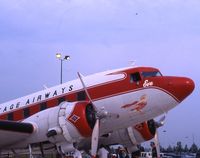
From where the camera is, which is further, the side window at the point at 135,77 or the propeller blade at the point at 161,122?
the propeller blade at the point at 161,122

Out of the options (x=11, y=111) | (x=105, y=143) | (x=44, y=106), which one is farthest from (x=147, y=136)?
(x=11, y=111)

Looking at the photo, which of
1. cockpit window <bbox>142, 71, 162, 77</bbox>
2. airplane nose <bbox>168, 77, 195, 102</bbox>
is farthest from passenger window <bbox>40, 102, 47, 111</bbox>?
airplane nose <bbox>168, 77, 195, 102</bbox>

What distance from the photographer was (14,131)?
1625 centimetres

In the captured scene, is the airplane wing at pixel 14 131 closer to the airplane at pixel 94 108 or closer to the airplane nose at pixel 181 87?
the airplane at pixel 94 108

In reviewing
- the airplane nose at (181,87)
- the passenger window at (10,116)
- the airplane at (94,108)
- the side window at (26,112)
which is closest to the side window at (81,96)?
the airplane at (94,108)

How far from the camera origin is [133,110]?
52.9 ft

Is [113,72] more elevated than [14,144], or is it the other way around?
[113,72]

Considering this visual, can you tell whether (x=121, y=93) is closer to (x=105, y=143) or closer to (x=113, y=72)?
(x=113, y=72)

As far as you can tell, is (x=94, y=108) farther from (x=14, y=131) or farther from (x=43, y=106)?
(x=14, y=131)

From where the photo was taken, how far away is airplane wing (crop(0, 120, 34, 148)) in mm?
15984

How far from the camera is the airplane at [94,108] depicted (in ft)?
50.8

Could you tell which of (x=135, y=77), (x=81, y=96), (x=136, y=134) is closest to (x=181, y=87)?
(x=135, y=77)

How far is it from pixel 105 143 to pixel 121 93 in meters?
4.71

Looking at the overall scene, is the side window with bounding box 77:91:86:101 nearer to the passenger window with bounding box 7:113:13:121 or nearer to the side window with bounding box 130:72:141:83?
the side window with bounding box 130:72:141:83
